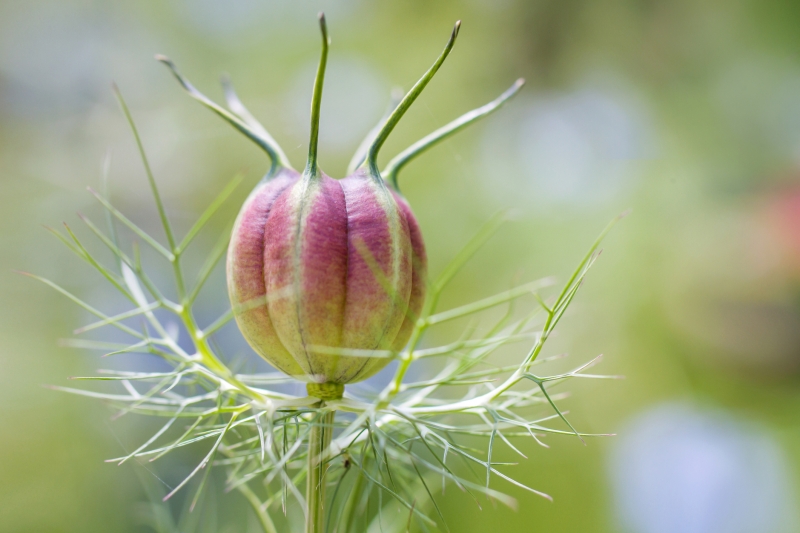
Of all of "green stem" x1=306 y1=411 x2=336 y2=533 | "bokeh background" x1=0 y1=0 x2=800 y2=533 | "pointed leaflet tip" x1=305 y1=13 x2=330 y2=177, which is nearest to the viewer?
"pointed leaflet tip" x1=305 y1=13 x2=330 y2=177

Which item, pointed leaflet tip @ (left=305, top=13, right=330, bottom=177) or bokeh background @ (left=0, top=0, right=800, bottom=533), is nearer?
pointed leaflet tip @ (left=305, top=13, right=330, bottom=177)

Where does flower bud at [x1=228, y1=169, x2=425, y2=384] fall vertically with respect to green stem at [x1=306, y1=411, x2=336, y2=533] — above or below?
above

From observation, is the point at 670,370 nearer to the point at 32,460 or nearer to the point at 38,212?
the point at 32,460

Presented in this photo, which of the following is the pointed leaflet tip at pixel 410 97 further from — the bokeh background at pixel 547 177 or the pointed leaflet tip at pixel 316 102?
the bokeh background at pixel 547 177

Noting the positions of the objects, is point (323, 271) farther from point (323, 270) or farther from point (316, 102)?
point (316, 102)

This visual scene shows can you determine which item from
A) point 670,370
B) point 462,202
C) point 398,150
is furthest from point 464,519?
point 398,150

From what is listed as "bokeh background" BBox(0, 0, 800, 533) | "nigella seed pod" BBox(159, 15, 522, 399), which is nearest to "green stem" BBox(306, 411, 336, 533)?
"nigella seed pod" BBox(159, 15, 522, 399)

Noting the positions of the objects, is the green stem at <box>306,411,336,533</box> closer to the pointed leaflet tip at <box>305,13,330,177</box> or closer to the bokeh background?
the pointed leaflet tip at <box>305,13,330,177</box>
